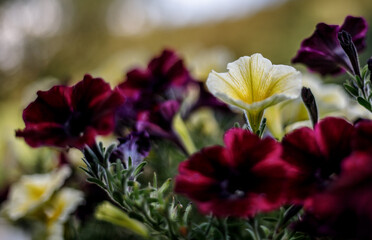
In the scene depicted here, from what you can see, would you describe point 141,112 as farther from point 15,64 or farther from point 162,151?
point 15,64

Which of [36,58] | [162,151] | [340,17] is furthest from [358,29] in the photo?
[36,58]

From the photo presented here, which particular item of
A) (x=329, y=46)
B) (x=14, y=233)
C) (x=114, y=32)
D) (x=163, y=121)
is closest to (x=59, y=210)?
(x=163, y=121)

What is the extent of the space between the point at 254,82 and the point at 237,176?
0.10m

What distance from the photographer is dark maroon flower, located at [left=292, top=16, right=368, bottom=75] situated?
44cm

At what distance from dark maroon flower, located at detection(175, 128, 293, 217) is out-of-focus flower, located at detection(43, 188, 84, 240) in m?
0.33

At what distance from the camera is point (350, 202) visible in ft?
0.77

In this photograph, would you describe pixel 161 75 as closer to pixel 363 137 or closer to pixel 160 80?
pixel 160 80

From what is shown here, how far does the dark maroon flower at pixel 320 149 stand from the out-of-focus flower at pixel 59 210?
380mm

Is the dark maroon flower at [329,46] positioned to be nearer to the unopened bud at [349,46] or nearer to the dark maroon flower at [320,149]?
the unopened bud at [349,46]

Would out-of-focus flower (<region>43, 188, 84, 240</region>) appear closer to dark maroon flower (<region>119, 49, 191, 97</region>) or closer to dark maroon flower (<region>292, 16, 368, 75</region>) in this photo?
dark maroon flower (<region>119, 49, 191, 97</region>)

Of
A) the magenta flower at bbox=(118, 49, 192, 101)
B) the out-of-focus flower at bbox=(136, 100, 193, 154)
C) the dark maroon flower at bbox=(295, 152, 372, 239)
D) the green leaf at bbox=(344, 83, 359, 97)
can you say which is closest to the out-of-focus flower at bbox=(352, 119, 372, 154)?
the dark maroon flower at bbox=(295, 152, 372, 239)

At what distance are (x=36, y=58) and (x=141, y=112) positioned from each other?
13.2 feet

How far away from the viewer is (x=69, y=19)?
486 cm

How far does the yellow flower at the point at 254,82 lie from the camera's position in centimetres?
38
